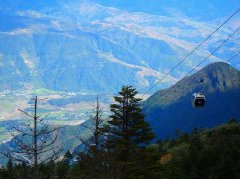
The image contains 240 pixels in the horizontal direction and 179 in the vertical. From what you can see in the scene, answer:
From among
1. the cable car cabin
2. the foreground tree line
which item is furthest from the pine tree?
the cable car cabin

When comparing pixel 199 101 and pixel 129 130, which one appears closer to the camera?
pixel 199 101

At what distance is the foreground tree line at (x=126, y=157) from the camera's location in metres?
33.8

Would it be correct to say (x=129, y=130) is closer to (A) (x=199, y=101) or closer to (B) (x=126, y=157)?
(B) (x=126, y=157)

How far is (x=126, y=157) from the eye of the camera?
46344mm

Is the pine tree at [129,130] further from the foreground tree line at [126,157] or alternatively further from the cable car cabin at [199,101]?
the cable car cabin at [199,101]

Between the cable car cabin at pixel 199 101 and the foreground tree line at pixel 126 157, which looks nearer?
the foreground tree line at pixel 126 157

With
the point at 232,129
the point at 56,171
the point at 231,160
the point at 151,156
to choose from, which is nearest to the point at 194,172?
the point at 231,160

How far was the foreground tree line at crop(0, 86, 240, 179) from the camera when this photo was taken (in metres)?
33.8

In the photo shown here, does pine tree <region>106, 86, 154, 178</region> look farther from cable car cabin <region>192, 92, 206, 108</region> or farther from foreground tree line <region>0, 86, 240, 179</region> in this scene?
cable car cabin <region>192, 92, 206, 108</region>

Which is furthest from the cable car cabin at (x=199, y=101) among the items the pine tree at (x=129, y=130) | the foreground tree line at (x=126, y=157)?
the pine tree at (x=129, y=130)

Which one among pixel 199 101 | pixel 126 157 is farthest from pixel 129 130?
pixel 199 101

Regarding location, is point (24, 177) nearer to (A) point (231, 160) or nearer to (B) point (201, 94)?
(B) point (201, 94)

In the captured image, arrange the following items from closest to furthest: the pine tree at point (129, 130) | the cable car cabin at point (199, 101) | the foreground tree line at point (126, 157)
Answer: the foreground tree line at point (126, 157), the cable car cabin at point (199, 101), the pine tree at point (129, 130)

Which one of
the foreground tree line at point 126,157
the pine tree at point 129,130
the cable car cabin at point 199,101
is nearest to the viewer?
the foreground tree line at point 126,157
